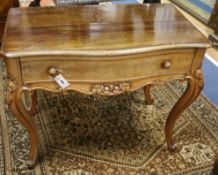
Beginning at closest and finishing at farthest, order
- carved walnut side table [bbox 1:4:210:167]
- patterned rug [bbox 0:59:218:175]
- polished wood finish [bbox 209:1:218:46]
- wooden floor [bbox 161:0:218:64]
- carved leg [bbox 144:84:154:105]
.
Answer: carved walnut side table [bbox 1:4:210:167] → patterned rug [bbox 0:59:218:175] → carved leg [bbox 144:84:154:105] → wooden floor [bbox 161:0:218:64] → polished wood finish [bbox 209:1:218:46]

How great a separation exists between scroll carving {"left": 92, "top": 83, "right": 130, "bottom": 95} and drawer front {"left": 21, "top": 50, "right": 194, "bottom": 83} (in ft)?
0.10

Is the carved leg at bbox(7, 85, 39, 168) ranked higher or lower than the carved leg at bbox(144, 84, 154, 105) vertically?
higher

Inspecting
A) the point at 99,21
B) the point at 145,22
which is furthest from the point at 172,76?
the point at 99,21

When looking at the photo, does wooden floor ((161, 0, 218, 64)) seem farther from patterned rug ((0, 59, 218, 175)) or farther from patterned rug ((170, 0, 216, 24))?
patterned rug ((0, 59, 218, 175))

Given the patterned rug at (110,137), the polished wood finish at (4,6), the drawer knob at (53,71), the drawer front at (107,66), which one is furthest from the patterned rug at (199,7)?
the drawer knob at (53,71)

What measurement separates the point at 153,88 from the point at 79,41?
1.06 m

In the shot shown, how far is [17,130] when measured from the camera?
1.64 metres

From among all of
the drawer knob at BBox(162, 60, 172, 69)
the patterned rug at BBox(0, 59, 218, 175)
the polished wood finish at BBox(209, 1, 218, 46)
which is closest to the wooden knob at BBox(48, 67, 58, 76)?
the drawer knob at BBox(162, 60, 172, 69)

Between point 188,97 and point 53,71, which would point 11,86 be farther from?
point 188,97

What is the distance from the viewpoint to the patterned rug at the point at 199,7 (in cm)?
325

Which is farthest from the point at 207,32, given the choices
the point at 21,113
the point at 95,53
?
the point at 21,113

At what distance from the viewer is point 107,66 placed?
1.13 metres

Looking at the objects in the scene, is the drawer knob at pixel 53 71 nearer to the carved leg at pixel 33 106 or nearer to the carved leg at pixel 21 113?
the carved leg at pixel 21 113

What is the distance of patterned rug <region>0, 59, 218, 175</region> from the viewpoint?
1455mm
